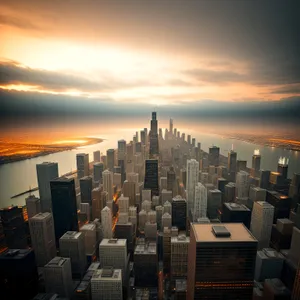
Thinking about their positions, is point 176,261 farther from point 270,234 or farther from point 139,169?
point 139,169

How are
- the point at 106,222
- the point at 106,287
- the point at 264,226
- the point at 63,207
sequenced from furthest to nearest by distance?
1. the point at 106,222
2. the point at 63,207
3. the point at 264,226
4. the point at 106,287

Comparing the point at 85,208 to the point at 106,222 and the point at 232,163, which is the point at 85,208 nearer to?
the point at 106,222

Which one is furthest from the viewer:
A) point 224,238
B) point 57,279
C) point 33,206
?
point 33,206

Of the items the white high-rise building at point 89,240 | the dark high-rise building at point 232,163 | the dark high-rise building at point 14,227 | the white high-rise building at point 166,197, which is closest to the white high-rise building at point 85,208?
the white high-rise building at point 89,240

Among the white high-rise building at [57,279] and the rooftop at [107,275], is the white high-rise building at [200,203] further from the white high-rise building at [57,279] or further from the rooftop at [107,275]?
the white high-rise building at [57,279]

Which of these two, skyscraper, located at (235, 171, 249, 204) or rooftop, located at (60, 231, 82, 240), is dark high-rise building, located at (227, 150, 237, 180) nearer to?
skyscraper, located at (235, 171, 249, 204)

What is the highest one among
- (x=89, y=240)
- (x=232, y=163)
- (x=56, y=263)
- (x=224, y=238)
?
(x=224, y=238)

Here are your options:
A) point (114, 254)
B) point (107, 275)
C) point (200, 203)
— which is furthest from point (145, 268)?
point (200, 203)
